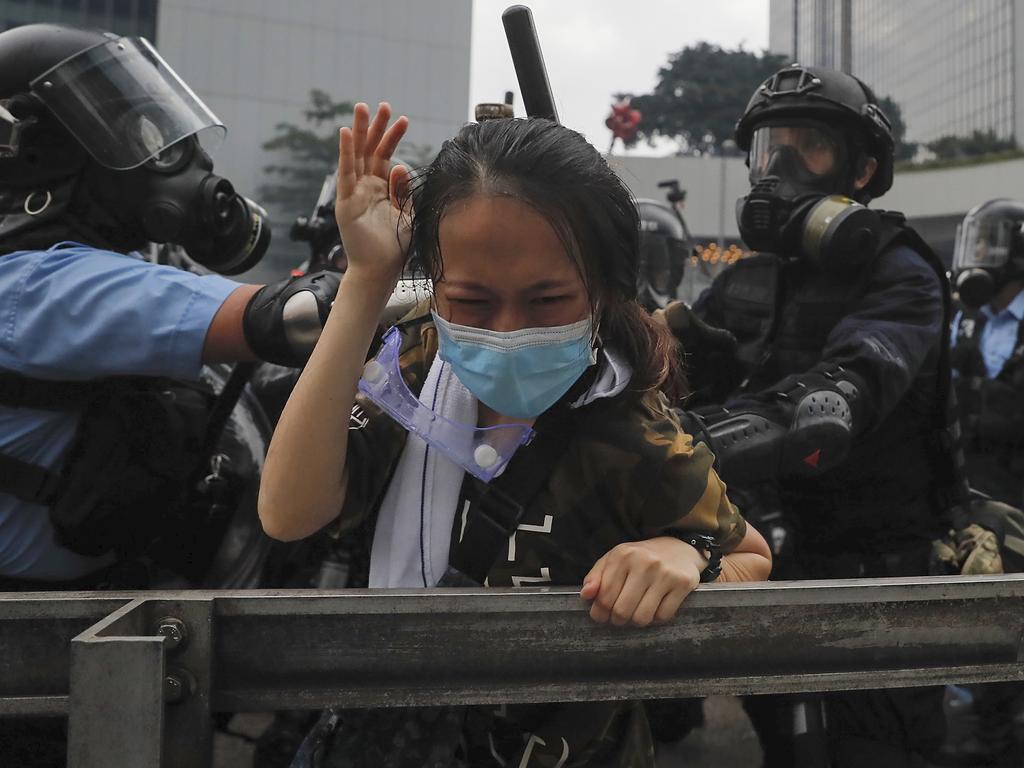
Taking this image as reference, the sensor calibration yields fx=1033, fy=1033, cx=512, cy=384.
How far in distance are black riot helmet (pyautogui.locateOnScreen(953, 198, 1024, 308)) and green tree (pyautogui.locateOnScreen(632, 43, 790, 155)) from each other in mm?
46272

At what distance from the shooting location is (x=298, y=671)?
1146mm

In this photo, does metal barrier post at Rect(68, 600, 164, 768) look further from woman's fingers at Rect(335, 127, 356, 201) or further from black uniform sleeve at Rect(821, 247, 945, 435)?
black uniform sleeve at Rect(821, 247, 945, 435)

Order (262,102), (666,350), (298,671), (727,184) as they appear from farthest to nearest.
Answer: (727,184), (262,102), (666,350), (298,671)

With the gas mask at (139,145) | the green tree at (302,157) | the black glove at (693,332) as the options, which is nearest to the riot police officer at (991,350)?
the black glove at (693,332)

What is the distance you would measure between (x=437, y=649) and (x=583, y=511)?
1.09ft

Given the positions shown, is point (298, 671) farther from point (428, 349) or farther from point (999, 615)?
point (999, 615)

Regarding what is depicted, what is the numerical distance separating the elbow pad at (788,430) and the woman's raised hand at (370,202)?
103 centimetres

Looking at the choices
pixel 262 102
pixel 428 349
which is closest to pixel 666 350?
pixel 428 349

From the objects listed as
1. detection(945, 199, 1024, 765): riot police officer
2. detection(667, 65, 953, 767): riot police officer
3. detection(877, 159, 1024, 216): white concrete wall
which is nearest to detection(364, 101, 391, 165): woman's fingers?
detection(667, 65, 953, 767): riot police officer

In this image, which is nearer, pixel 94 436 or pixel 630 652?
pixel 630 652

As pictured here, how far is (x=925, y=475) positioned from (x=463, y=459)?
1.75m

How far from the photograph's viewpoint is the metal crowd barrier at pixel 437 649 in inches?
40.5

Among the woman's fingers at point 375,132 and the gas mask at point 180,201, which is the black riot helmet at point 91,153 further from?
the woman's fingers at point 375,132

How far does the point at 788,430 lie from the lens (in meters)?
2.24
